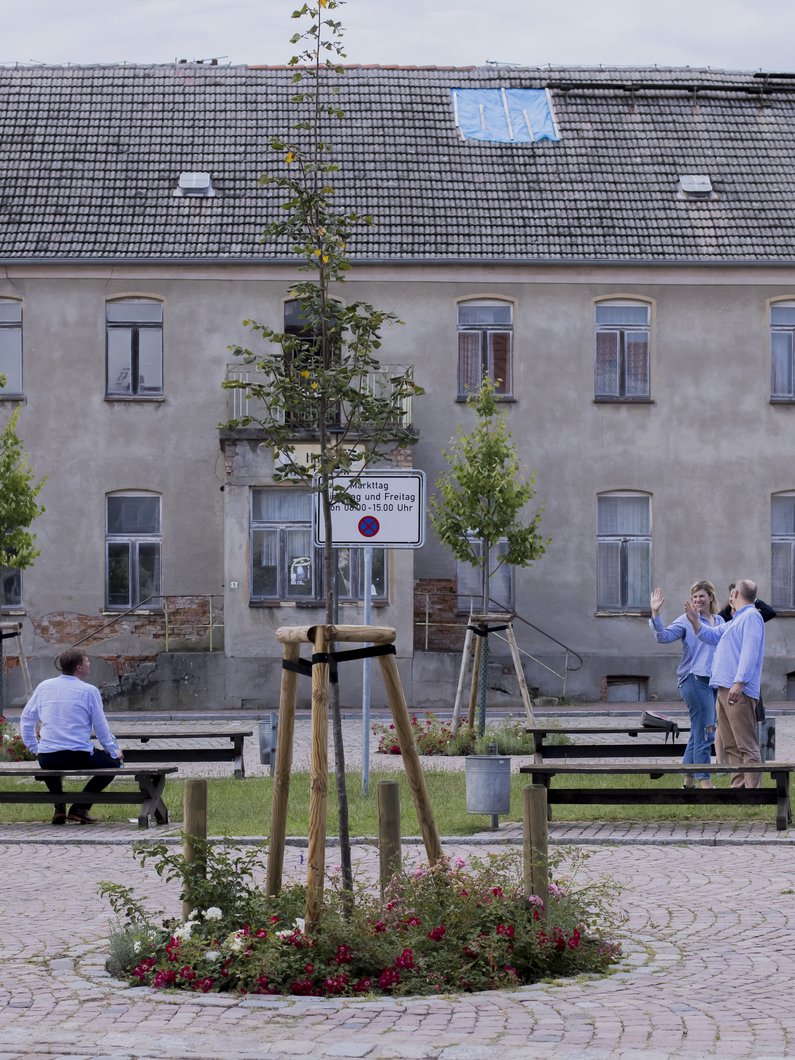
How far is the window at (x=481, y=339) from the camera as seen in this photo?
1256 inches

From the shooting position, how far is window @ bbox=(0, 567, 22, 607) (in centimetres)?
3164

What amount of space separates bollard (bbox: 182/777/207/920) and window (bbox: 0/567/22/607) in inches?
943

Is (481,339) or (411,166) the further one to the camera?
(411,166)

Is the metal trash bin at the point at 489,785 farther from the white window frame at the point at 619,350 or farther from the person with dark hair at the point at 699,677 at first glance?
the white window frame at the point at 619,350

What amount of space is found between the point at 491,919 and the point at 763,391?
25398 mm

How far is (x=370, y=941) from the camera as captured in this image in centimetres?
779

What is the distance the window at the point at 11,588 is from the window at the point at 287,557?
4.51 metres

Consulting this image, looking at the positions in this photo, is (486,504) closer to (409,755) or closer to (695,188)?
(695,188)

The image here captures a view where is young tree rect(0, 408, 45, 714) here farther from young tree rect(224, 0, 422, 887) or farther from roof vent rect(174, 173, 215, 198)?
young tree rect(224, 0, 422, 887)

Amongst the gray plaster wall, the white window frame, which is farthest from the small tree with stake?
the white window frame

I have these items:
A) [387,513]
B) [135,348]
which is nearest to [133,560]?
[135,348]

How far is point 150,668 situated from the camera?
3012 centimetres

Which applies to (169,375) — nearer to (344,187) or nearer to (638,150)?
(344,187)

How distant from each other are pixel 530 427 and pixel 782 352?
496 centimetres
